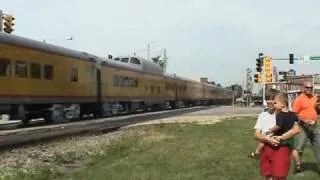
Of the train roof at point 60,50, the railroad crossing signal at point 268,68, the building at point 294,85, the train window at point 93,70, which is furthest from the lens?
the railroad crossing signal at point 268,68

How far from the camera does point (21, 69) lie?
26.0 meters

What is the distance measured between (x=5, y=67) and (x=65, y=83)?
6.81m

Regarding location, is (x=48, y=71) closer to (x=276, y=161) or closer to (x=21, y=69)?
(x=21, y=69)

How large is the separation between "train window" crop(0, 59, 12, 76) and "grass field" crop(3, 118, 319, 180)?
7.75 m

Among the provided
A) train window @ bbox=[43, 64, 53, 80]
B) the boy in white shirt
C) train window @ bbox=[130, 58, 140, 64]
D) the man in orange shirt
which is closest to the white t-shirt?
the boy in white shirt

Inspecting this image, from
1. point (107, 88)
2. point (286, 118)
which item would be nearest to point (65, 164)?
point (286, 118)

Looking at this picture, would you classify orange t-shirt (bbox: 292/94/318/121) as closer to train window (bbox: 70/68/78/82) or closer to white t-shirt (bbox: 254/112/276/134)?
white t-shirt (bbox: 254/112/276/134)

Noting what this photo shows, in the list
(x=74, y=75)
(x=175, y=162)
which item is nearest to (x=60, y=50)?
(x=74, y=75)

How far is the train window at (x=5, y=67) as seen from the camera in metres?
24.4

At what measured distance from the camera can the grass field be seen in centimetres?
1144

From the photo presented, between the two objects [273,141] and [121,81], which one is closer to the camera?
[273,141]

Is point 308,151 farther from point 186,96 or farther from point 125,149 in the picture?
point 186,96

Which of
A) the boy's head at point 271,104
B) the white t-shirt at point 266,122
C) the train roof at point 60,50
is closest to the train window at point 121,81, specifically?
the train roof at point 60,50

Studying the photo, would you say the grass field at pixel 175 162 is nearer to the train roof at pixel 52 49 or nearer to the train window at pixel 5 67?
the train window at pixel 5 67
